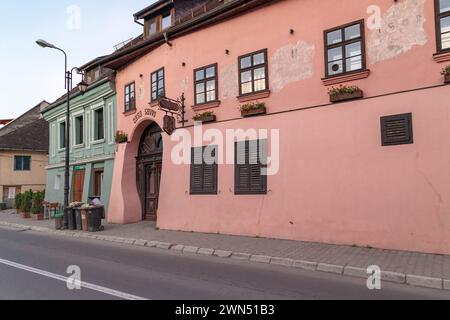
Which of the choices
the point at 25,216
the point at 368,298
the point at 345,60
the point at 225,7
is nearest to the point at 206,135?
the point at 225,7

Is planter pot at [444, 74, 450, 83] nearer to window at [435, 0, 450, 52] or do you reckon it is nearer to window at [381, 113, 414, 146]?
window at [435, 0, 450, 52]

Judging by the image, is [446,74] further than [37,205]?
No

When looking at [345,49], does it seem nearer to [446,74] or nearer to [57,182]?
[446,74]

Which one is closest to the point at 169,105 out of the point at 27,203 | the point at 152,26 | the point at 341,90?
the point at 152,26

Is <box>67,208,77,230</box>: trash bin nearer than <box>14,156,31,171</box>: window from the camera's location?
Yes

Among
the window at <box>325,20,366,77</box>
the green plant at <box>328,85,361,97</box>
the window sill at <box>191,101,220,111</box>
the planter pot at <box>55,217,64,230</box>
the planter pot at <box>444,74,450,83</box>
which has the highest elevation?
the window at <box>325,20,366,77</box>

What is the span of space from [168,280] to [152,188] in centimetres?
1022

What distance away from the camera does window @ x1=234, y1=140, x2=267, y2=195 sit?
39.1 ft

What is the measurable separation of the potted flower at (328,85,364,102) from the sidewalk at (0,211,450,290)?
3752 millimetres

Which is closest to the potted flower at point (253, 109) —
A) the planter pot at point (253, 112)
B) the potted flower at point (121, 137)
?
the planter pot at point (253, 112)

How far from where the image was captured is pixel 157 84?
→ 15.6 metres

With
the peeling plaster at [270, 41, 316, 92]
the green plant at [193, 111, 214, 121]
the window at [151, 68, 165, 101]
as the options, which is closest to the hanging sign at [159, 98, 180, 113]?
the green plant at [193, 111, 214, 121]

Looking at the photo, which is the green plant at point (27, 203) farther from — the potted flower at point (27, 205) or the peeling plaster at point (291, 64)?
the peeling plaster at point (291, 64)
